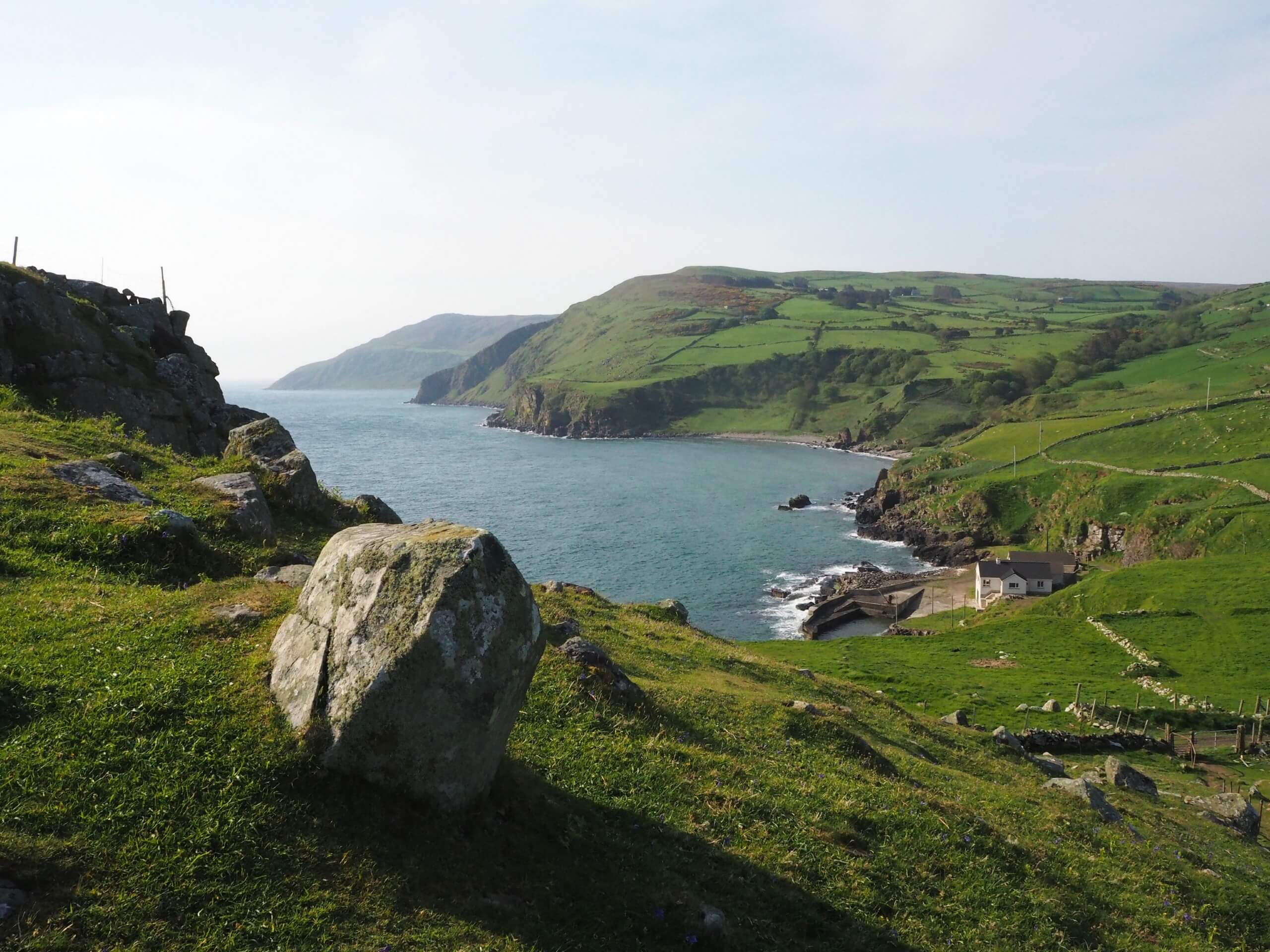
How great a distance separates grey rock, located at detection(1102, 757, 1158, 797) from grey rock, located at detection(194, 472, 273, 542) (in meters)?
28.3

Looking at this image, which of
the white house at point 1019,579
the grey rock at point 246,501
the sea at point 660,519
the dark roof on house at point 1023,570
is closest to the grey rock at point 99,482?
the grey rock at point 246,501

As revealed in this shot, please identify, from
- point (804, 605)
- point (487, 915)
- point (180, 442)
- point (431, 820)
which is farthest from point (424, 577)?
point (804, 605)

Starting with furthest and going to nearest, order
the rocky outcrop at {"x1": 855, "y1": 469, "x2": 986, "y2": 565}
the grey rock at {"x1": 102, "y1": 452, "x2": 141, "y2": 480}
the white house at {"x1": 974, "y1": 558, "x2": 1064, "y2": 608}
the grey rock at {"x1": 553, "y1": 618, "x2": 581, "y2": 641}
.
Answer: the rocky outcrop at {"x1": 855, "y1": 469, "x2": 986, "y2": 565} → the white house at {"x1": 974, "y1": 558, "x2": 1064, "y2": 608} → the grey rock at {"x1": 553, "y1": 618, "x2": 581, "y2": 641} → the grey rock at {"x1": 102, "y1": 452, "x2": 141, "y2": 480}

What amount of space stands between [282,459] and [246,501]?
261 inches

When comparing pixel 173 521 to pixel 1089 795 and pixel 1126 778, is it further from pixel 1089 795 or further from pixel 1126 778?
pixel 1126 778

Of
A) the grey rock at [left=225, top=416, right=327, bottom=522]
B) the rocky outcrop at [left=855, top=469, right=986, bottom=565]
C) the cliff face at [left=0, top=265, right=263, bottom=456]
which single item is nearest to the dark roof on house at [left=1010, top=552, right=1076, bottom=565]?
the rocky outcrop at [left=855, top=469, right=986, bottom=565]

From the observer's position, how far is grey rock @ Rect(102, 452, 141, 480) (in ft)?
67.8

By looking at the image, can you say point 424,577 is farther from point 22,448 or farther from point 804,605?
point 804,605

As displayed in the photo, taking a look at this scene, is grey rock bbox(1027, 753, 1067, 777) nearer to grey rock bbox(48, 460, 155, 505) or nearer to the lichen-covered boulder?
the lichen-covered boulder

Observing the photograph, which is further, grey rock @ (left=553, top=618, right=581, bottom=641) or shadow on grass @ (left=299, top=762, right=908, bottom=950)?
grey rock @ (left=553, top=618, right=581, bottom=641)

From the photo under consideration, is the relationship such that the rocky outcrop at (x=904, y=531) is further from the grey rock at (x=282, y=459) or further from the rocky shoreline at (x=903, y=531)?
the grey rock at (x=282, y=459)

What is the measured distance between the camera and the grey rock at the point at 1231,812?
2617 centimetres

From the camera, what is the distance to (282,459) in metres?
26.8

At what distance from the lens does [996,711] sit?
4622cm
